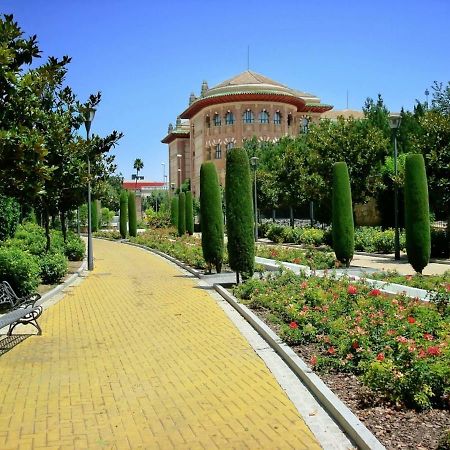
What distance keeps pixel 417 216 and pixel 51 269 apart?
10424 mm

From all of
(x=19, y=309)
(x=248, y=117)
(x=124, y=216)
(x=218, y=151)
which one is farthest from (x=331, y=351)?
(x=218, y=151)

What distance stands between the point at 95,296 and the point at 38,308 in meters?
4.57

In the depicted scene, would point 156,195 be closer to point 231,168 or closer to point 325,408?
point 231,168

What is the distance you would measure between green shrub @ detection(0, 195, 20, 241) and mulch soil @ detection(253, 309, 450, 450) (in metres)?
21.1

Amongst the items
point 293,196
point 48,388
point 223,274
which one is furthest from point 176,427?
point 293,196

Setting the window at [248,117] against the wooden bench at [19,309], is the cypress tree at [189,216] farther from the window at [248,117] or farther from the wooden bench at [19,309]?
the wooden bench at [19,309]

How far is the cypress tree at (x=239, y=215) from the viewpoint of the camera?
14609mm

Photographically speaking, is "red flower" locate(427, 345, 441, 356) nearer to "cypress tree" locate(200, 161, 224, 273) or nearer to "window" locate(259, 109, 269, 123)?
"cypress tree" locate(200, 161, 224, 273)

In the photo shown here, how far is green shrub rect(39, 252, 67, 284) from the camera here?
52.8 feet

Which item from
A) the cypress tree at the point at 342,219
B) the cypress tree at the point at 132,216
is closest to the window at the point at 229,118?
the cypress tree at the point at 132,216

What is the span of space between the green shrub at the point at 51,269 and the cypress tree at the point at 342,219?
8.75m

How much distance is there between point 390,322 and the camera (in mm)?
7570

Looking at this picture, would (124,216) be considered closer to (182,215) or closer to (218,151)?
(182,215)

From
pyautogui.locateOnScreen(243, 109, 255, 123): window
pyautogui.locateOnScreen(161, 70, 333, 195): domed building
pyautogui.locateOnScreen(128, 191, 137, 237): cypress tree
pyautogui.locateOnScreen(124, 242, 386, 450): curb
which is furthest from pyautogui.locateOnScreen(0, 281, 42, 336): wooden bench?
pyautogui.locateOnScreen(243, 109, 255, 123): window
